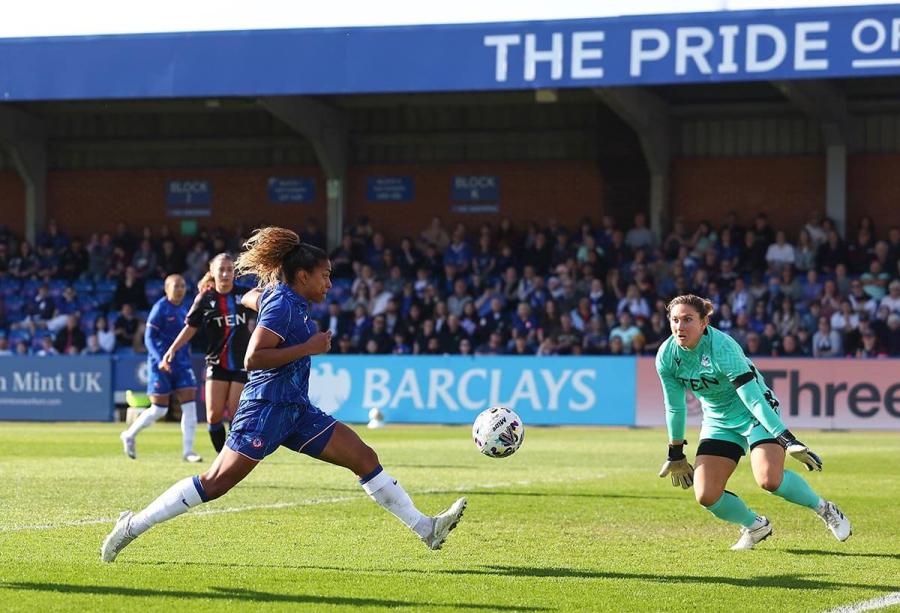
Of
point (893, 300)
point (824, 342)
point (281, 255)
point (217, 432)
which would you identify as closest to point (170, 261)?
point (824, 342)

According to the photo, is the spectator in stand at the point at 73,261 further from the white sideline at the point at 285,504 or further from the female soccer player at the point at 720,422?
the female soccer player at the point at 720,422

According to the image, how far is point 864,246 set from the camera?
100 feet

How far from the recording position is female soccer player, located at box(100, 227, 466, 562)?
8.59 metres

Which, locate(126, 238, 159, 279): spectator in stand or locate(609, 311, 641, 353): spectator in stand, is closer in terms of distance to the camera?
locate(609, 311, 641, 353): spectator in stand

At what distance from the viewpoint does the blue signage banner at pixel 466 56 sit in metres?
28.3

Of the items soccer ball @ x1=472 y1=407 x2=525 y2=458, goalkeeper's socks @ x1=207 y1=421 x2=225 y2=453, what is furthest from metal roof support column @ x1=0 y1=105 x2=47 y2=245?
soccer ball @ x1=472 y1=407 x2=525 y2=458

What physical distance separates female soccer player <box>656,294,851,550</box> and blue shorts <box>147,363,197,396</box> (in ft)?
28.9

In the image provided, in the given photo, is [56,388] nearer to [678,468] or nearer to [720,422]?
[720,422]

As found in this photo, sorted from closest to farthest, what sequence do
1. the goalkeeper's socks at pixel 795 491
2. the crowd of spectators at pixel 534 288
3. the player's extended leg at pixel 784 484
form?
the player's extended leg at pixel 784 484 → the goalkeeper's socks at pixel 795 491 → the crowd of spectators at pixel 534 288

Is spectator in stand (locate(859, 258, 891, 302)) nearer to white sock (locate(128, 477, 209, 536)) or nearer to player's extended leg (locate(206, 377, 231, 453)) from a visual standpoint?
player's extended leg (locate(206, 377, 231, 453))

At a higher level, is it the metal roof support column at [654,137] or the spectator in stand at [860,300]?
the metal roof support column at [654,137]

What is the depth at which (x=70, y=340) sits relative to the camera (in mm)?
32312

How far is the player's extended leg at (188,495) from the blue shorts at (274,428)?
8cm

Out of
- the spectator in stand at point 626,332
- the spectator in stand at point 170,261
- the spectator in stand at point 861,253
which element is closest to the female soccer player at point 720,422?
the spectator in stand at point 626,332
